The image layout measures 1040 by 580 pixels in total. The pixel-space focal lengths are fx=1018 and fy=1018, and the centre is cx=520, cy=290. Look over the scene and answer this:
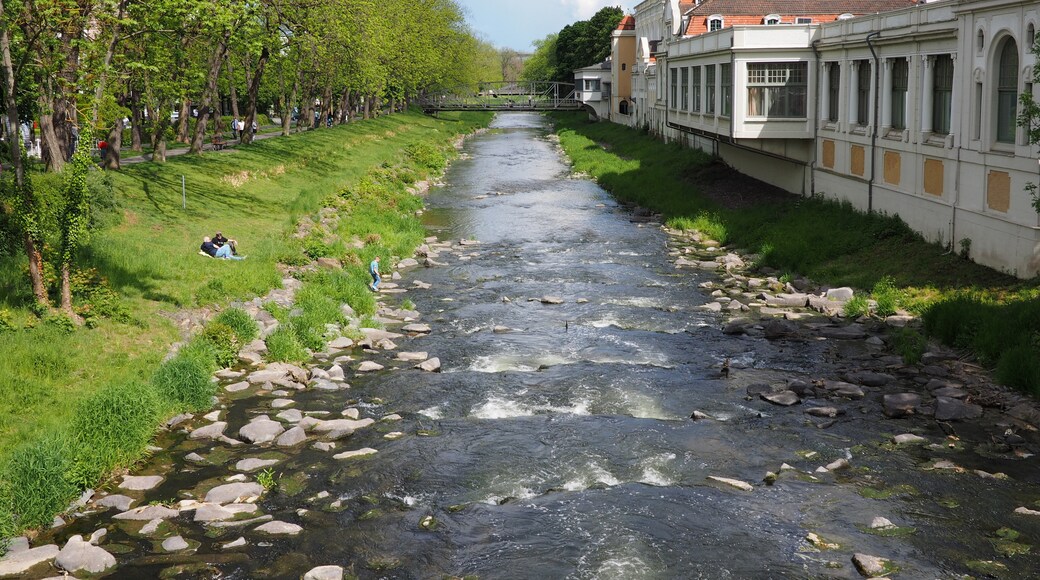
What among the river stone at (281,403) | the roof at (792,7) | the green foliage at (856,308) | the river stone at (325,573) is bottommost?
the river stone at (325,573)

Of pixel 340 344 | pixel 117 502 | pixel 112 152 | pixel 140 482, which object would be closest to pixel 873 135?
pixel 340 344

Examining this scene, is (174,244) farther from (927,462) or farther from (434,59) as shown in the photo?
(434,59)

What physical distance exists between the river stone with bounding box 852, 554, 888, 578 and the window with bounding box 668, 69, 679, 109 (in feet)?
147

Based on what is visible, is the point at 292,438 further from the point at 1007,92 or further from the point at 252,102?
the point at 252,102

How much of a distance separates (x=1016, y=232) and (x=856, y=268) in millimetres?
5996

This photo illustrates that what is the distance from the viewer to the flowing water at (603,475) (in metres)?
14.0

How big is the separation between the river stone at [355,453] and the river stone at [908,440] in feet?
30.6

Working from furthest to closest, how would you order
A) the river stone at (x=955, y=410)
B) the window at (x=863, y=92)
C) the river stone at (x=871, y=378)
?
the window at (x=863, y=92) → the river stone at (x=871, y=378) → the river stone at (x=955, y=410)

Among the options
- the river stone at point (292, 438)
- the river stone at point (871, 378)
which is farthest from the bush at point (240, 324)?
the river stone at point (871, 378)

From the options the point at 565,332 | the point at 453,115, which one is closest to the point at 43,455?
the point at 565,332

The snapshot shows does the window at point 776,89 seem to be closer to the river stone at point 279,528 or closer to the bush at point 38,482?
the river stone at point 279,528

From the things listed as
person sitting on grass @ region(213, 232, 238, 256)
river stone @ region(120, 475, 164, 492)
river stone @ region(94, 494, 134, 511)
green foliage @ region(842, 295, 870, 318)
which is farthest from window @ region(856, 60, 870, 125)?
river stone @ region(94, 494, 134, 511)

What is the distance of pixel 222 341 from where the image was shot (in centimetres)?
2323

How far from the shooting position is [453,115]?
129250 millimetres
